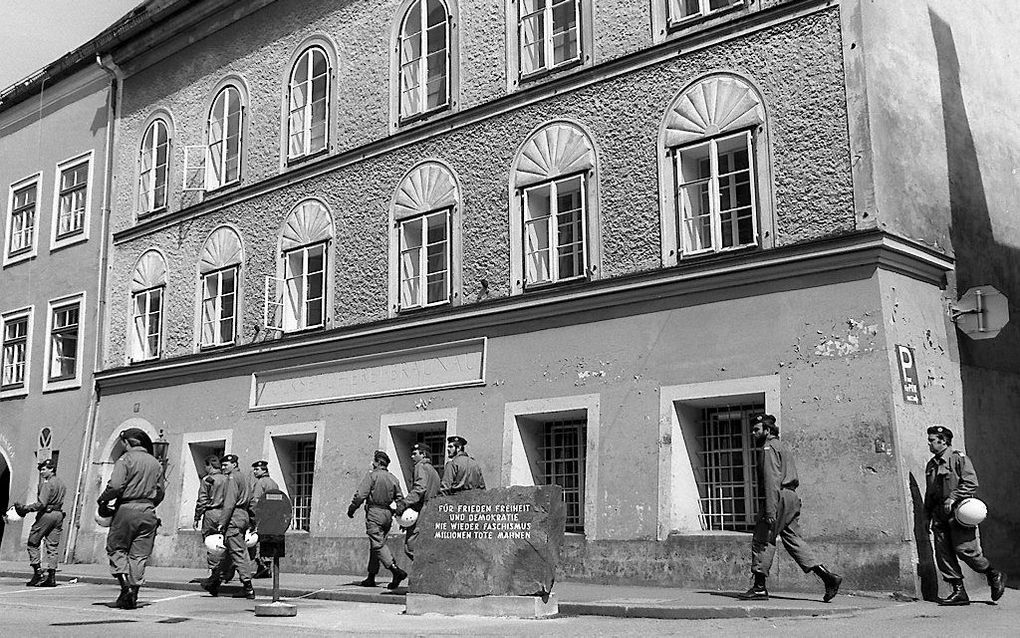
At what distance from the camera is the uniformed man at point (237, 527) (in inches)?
631

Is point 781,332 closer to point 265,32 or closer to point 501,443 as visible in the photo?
point 501,443

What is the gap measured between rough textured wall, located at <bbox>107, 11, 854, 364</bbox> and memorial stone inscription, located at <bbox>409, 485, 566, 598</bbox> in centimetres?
502

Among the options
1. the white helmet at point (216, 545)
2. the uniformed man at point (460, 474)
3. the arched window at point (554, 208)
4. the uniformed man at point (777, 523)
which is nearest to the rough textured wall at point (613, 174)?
the arched window at point (554, 208)

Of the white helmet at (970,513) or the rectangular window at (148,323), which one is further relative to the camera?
the rectangular window at (148,323)

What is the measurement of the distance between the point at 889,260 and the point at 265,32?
49.6ft

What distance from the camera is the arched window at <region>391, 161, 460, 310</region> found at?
19.4 metres

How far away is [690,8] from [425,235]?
20.1 feet

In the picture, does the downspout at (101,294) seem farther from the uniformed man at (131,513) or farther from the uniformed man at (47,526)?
the uniformed man at (131,513)

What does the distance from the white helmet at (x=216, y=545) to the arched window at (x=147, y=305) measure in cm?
1016

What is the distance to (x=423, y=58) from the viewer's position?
20.6m

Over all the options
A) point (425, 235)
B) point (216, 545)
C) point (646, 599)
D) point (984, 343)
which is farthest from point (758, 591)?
point (425, 235)


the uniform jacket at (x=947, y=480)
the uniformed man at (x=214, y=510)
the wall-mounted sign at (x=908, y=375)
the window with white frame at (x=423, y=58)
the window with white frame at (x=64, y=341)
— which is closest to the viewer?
the uniform jacket at (x=947, y=480)

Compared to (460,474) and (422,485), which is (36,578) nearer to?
(422,485)

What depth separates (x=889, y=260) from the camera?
14.0 meters
